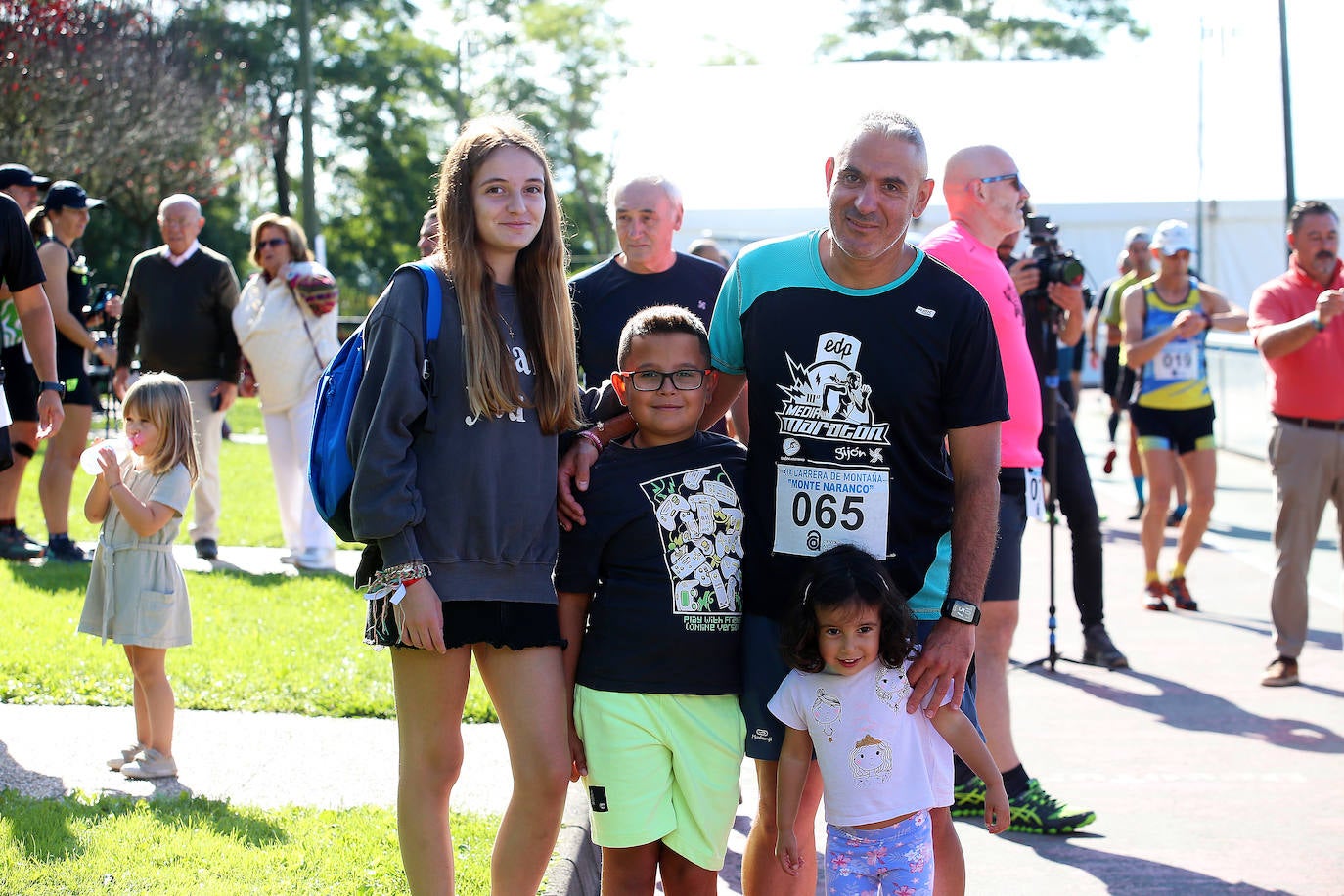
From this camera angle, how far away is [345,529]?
3.36 metres

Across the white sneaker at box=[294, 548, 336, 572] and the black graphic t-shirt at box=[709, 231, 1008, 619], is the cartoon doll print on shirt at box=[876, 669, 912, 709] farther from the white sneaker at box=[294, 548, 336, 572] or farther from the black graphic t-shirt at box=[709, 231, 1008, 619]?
the white sneaker at box=[294, 548, 336, 572]

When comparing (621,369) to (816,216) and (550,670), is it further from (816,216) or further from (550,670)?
(816,216)

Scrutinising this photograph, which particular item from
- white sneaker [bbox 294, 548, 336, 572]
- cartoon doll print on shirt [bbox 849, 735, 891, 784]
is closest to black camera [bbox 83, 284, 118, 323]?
white sneaker [bbox 294, 548, 336, 572]

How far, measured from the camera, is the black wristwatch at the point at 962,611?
3416mm

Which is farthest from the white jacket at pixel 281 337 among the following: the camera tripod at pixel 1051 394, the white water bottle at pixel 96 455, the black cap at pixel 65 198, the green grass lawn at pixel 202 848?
the green grass lawn at pixel 202 848

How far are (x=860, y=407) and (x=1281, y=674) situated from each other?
476 centimetres

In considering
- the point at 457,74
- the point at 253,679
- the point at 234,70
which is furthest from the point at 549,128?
the point at 253,679

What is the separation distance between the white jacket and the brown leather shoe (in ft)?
18.6

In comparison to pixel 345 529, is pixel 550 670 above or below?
below

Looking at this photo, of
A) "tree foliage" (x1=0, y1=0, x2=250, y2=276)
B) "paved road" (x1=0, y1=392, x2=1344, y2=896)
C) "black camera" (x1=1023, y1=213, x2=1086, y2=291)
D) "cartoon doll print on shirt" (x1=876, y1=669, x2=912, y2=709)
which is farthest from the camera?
"tree foliage" (x1=0, y1=0, x2=250, y2=276)

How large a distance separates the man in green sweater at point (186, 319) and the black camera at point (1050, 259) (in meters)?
5.06

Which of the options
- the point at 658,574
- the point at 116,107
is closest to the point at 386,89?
the point at 116,107

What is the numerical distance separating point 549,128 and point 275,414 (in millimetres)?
44126

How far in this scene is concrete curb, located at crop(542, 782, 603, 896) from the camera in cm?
418
